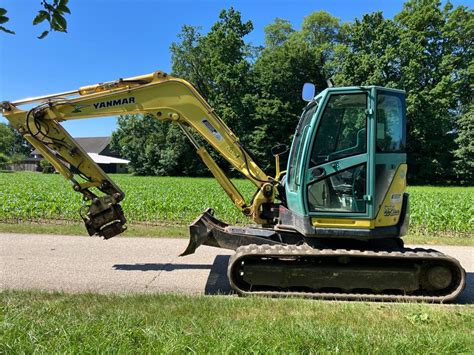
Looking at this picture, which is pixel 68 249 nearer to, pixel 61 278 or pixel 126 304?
pixel 61 278

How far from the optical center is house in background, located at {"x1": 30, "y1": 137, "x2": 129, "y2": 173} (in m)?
75.1

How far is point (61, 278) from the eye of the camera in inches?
243

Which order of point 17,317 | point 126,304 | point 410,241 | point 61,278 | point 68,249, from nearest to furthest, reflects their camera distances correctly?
point 17,317, point 126,304, point 61,278, point 68,249, point 410,241

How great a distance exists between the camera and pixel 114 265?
7113mm

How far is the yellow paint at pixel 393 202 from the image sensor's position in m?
5.51

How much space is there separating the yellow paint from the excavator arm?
2.04 meters

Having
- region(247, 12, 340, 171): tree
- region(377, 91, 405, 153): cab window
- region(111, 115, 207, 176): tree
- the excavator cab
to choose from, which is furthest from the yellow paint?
region(111, 115, 207, 176): tree

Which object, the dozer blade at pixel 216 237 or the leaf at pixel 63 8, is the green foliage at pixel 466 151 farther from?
the leaf at pixel 63 8

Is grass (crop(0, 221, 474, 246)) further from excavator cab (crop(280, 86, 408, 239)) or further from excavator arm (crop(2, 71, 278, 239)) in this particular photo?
excavator cab (crop(280, 86, 408, 239))

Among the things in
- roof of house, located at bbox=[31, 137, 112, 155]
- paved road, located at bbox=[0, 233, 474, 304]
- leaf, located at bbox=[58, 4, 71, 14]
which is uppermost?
roof of house, located at bbox=[31, 137, 112, 155]

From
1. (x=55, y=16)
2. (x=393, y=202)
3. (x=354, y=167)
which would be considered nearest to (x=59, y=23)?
(x=55, y=16)

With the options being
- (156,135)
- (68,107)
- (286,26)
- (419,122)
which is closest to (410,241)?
(68,107)

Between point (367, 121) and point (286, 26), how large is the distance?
2358 inches

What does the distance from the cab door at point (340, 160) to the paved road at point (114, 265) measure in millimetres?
1990
